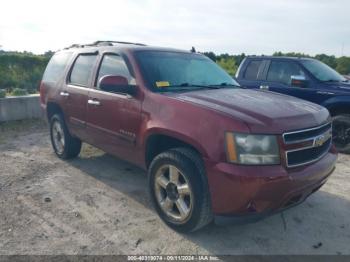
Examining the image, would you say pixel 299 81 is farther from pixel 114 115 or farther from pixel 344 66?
pixel 344 66

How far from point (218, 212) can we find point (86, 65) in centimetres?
304

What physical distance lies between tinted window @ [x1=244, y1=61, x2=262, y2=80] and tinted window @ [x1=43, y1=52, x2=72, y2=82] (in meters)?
3.90

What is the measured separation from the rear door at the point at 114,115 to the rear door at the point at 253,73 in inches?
150

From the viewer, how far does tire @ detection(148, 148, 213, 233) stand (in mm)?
2963

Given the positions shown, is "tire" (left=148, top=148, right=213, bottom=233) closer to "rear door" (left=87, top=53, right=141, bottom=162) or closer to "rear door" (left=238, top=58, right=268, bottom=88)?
"rear door" (left=87, top=53, right=141, bottom=162)

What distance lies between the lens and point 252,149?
272cm

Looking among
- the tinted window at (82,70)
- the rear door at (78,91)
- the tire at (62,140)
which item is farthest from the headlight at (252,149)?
the tire at (62,140)

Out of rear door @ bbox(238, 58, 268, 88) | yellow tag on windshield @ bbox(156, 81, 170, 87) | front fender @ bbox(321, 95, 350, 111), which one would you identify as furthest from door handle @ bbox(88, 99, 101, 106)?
front fender @ bbox(321, 95, 350, 111)

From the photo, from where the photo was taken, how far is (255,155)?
8.93 feet

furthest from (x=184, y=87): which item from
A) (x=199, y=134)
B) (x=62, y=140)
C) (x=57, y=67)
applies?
(x=57, y=67)

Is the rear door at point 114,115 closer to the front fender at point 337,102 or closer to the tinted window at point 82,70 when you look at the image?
the tinted window at point 82,70

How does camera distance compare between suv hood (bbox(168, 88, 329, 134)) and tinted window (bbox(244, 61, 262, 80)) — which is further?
tinted window (bbox(244, 61, 262, 80))

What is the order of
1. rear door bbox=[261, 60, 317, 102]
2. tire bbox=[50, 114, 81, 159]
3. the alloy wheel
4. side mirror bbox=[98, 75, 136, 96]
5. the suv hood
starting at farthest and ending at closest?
rear door bbox=[261, 60, 317, 102] → tire bbox=[50, 114, 81, 159] → side mirror bbox=[98, 75, 136, 96] → the alloy wheel → the suv hood

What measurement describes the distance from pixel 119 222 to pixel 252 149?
1676 mm
